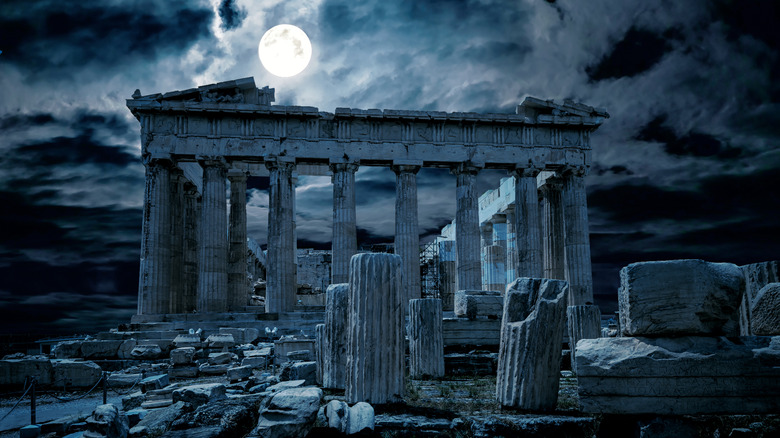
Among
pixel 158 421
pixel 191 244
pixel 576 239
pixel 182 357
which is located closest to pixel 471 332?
pixel 182 357

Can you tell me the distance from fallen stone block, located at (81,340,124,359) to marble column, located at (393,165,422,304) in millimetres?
11767

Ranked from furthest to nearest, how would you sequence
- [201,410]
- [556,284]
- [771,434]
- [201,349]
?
1. [201,349]
2. [556,284]
3. [201,410]
4. [771,434]

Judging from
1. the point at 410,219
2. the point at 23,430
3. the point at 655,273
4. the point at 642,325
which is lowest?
the point at 23,430

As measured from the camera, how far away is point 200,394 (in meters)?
7.90

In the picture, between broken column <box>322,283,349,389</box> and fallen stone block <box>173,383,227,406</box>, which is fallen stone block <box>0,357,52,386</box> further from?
broken column <box>322,283,349,389</box>

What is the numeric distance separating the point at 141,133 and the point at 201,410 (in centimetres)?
1931

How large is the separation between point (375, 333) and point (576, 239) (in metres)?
19.5

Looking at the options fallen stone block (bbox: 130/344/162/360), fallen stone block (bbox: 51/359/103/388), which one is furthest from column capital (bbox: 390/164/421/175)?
fallen stone block (bbox: 51/359/103/388)

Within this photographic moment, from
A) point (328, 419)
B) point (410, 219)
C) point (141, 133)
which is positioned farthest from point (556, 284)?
point (141, 133)

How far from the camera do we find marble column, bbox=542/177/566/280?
2666cm

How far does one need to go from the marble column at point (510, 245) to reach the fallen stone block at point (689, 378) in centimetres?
2262

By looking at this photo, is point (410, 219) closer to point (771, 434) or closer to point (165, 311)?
point (165, 311)

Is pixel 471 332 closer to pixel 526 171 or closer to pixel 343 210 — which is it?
pixel 343 210

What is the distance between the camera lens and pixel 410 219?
24.0 meters
